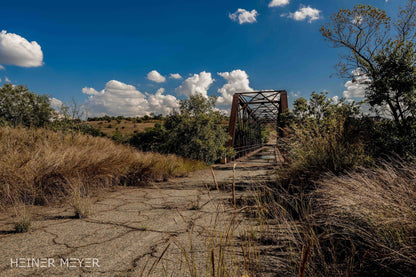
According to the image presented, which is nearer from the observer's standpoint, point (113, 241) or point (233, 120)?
point (113, 241)

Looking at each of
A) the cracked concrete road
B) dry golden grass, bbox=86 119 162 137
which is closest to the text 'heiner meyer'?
the cracked concrete road

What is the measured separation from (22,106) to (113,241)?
11300 millimetres


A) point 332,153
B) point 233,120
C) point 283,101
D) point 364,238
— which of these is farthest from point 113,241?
point 283,101

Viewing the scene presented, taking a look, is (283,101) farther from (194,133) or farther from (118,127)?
(118,127)

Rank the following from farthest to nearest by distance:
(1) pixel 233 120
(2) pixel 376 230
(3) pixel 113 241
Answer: (1) pixel 233 120 < (3) pixel 113 241 < (2) pixel 376 230

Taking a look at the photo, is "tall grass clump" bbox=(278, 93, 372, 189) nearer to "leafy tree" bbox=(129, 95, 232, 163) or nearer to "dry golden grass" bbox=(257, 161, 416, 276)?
"dry golden grass" bbox=(257, 161, 416, 276)

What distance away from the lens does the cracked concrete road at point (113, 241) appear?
157 cm

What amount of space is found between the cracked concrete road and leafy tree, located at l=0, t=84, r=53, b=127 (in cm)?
862

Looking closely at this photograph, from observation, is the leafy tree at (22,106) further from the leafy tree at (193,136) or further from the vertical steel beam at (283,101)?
the vertical steel beam at (283,101)

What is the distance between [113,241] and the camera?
2031mm

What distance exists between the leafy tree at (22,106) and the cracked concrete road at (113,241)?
862 centimetres

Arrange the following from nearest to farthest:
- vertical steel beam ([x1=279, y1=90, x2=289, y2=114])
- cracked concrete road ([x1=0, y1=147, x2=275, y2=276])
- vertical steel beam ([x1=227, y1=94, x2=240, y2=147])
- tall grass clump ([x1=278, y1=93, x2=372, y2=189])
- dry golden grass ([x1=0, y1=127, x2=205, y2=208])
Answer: cracked concrete road ([x1=0, y1=147, x2=275, y2=276]) → dry golden grass ([x1=0, y1=127, x2=205, y2=208]) → tall grass clump ([x1=278, y1=93, x2=372, y2=189]) → vertical steel beam ([x1=279, y1=90, x2=289, y2=114]) → vertical steel beam ([x1=227, y1=94, x2=240, y2=147])

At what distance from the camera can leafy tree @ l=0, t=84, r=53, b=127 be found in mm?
9328

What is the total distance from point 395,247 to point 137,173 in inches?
181
